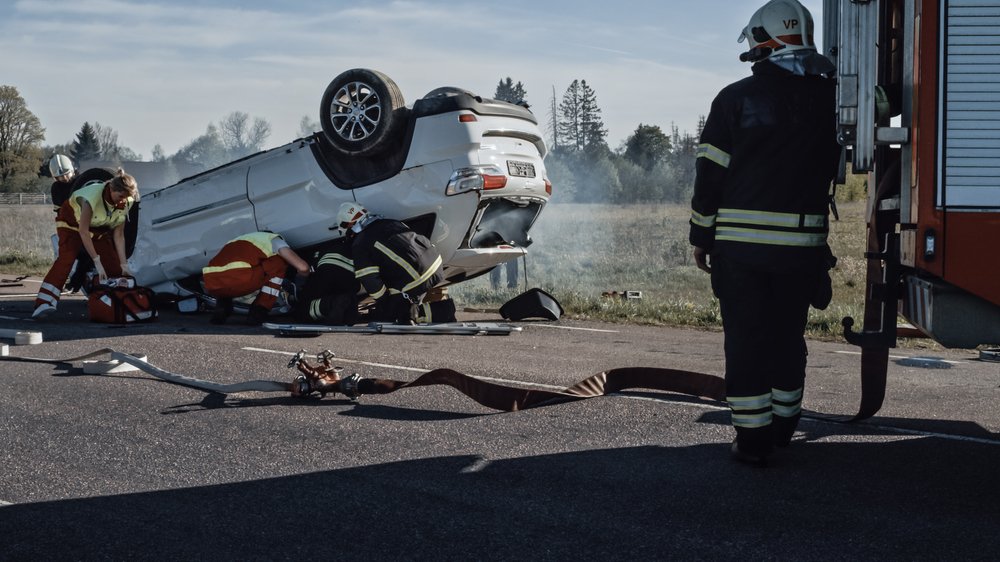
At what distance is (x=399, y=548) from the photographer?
3291 millimetres

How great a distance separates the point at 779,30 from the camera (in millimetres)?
4234

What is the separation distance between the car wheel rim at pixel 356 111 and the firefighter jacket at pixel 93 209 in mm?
2402

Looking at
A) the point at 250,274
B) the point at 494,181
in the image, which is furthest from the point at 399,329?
the point at 250,274

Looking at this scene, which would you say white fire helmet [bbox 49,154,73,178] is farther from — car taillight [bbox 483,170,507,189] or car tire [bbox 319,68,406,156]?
car taillight [bbox 483,170,507,189]

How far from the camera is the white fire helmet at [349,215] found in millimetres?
8812

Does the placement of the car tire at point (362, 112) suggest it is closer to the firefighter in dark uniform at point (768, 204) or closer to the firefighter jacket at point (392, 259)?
the firefighter jacket at point (392, 259)

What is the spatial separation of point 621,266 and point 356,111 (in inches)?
493

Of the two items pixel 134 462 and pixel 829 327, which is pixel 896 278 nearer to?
pixel 134 462

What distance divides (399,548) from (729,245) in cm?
188

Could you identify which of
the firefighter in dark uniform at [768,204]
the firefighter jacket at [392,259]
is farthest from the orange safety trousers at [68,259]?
the firefighter in dark uniform at [768,204]

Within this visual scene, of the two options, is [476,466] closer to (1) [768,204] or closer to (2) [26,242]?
(1) [768,204]

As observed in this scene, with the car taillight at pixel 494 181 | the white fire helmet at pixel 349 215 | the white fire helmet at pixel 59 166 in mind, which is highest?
the white fire helmet at pixel 59 166

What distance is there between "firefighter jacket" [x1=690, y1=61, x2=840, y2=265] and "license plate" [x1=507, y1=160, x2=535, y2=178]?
470 centimetres

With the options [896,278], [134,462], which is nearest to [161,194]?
[134,462]
